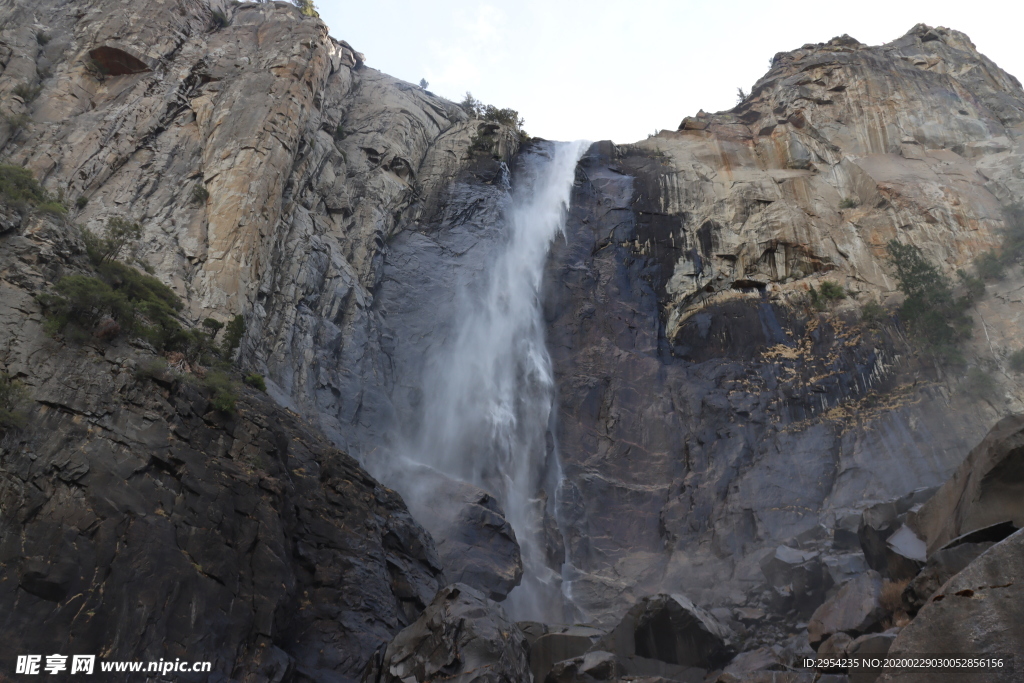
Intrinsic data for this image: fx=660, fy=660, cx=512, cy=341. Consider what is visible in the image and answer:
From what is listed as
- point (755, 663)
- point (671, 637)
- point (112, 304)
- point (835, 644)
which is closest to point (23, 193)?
point (112, 304)

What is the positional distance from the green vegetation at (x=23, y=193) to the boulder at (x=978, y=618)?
1833 centimetres

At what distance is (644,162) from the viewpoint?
36250 millimetres

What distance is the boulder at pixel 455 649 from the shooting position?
35.3ft

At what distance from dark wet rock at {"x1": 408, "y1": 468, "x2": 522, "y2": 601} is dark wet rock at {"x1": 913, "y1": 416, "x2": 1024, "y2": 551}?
33.3ft

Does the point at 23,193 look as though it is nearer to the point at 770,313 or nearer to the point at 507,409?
the point at 507,409

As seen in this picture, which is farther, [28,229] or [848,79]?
[848,79]

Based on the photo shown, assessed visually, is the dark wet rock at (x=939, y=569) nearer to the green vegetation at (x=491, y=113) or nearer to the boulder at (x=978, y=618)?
the boulder at (x=978, y=618)

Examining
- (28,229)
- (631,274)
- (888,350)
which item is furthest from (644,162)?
(28,229)

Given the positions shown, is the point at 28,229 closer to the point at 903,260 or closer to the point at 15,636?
the point at 15,636

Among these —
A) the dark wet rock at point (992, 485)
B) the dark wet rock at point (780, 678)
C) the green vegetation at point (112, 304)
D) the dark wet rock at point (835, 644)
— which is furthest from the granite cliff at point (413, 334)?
the dark wet rock at point (992, 485)

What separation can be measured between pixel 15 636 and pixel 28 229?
8.95 m

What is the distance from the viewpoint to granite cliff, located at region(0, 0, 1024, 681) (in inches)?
470

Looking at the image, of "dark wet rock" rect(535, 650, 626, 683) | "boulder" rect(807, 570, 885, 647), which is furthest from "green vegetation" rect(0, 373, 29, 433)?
"boulder" rect(807, 570, 885, 647)

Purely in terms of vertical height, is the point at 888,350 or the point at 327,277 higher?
the point at 327,277
